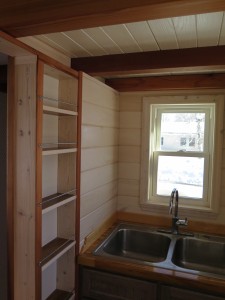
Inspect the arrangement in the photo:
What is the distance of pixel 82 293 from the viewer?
1782 millimetres

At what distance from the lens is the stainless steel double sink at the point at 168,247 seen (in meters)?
1.98

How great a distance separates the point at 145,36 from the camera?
139 cm

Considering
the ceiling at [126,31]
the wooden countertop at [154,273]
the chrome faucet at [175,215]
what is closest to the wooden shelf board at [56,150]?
the ceiling at [126,31]

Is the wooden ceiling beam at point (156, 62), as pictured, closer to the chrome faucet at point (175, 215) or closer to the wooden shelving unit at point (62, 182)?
the wooden shelving unit at point (62, 182)

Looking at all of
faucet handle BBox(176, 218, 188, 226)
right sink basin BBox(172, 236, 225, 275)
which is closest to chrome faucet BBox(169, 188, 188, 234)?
faucet handle BBox(176, 218, 188, 226)

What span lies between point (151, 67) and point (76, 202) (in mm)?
1019

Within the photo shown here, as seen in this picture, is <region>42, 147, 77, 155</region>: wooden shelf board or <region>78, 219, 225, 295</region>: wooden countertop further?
<region>78, 219, 225, 295</region>: wooden countertop

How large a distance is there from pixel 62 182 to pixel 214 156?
132cm

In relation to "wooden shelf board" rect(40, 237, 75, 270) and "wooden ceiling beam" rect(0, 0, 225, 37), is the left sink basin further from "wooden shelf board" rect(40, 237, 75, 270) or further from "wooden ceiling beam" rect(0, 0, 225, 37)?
"wooden ceiling beam" rect(0, 0, 225, 37)

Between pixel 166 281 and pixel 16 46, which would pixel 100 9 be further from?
pixel 166 281

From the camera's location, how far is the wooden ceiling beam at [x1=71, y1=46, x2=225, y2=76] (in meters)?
1.51

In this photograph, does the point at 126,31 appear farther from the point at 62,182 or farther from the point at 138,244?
the point at 138,244

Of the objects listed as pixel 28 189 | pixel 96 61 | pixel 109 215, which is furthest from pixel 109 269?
pixel 96 61

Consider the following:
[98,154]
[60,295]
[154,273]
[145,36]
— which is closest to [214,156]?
[98,154]
